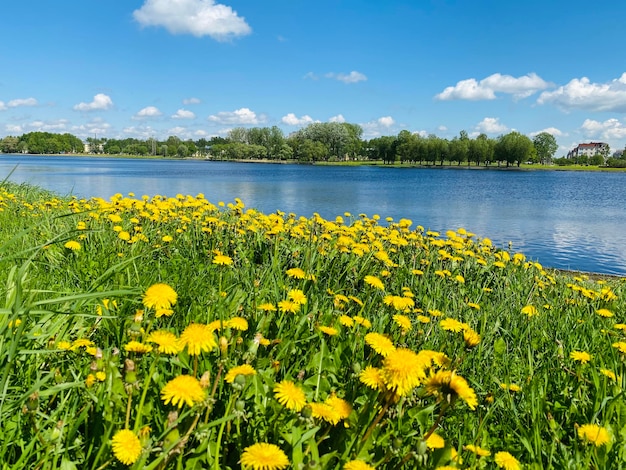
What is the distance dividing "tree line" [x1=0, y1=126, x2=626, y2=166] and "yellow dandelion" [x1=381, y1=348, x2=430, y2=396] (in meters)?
109

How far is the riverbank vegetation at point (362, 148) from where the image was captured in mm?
102688

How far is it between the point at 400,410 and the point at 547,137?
143665 millimetres

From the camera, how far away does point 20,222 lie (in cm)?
566

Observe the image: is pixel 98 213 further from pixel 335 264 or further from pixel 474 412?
pixel 474 412

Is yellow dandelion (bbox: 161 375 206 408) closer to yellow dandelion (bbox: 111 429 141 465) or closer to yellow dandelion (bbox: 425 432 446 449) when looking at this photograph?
yellow dandelion (bbox: 111 429 141 465)

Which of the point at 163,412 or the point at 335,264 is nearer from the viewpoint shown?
the point at 163,412

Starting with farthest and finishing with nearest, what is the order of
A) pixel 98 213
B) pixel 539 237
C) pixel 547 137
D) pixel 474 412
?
pixel 547 137, pixel 539 237, pixel 98 213, pixel 474 412

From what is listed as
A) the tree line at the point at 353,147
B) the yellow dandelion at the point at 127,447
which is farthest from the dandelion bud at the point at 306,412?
the tree line at the point at 353,147

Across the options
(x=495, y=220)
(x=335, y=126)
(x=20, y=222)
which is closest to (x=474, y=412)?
(x=20, y=222)

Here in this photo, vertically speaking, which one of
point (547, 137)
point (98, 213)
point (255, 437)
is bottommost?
point (255, 437)

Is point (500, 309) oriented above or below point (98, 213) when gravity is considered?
below

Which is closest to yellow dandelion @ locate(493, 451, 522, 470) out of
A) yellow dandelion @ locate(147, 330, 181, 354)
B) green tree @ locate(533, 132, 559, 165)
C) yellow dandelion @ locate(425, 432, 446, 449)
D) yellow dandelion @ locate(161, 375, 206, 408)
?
yellow dandelion @ locate(425, 432, 446, 449)

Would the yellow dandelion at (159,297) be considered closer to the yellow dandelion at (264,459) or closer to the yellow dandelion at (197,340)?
the yellow dandelion at (197,340)

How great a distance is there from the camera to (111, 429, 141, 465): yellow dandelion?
3.84 feet
